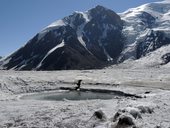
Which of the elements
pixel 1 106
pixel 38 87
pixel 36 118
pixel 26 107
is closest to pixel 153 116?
pixel 36 118

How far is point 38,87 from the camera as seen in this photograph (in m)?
65.6

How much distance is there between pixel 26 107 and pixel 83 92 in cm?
2599

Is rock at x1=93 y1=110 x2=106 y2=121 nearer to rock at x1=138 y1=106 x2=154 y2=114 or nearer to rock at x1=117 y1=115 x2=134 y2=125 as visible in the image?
rock at x1=117 y1=115 x2=134 y2=125

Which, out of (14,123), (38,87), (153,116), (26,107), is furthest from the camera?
(38,87)

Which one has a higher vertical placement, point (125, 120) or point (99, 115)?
point (99, 115)

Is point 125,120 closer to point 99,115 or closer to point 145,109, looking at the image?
point 99,115

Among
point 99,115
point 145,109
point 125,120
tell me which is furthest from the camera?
point 145,109

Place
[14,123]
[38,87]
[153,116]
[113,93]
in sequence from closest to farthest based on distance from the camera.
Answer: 1. [14,123]
2. [153,116]
3. [113,93]
4. [38,87]

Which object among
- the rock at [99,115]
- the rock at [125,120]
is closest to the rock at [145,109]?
the rock at [99,115]

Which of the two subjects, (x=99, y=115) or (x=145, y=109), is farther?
(x=145, y=109)

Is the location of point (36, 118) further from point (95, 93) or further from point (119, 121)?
point (95, 93)

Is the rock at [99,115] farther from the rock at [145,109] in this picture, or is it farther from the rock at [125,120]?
the rock at [145,109]

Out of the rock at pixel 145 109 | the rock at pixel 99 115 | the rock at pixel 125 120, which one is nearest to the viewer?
the rock at pixel 125 120

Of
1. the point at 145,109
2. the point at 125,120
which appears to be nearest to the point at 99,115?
the point at 125,120
